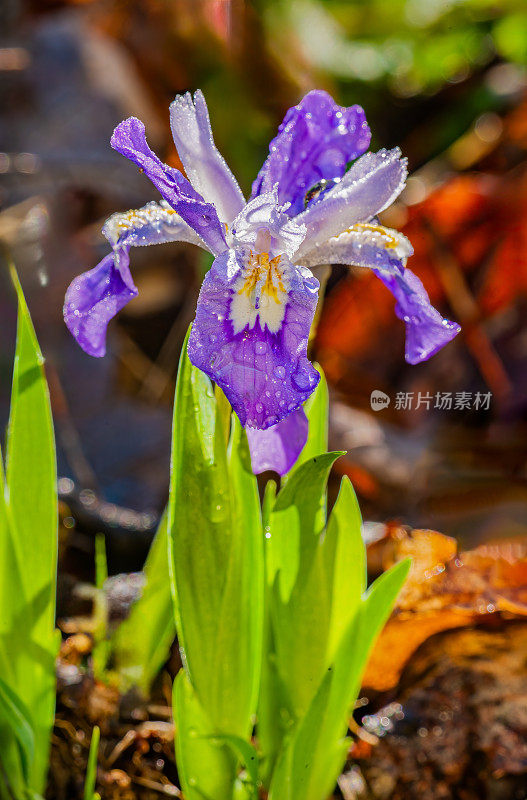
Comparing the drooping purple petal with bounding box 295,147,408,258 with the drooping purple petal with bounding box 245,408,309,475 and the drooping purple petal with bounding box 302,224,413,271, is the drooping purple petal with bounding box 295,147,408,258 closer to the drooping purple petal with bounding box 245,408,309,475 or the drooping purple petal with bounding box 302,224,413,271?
the drooping purple petal with bounding box 302,224,413,271

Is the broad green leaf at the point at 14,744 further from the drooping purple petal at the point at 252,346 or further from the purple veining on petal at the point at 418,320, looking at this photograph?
the purple veining on petal at the point at 418,320

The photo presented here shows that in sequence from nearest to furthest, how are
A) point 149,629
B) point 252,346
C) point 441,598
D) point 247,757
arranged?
point 252,346 → point 247,757 → point 149,629 → point 441,598

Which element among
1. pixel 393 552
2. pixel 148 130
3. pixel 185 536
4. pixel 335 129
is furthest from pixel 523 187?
pixel 185 536

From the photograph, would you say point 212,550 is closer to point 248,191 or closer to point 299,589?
point 299,589

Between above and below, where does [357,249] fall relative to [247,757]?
above

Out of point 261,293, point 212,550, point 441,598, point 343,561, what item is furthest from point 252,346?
point 441,598

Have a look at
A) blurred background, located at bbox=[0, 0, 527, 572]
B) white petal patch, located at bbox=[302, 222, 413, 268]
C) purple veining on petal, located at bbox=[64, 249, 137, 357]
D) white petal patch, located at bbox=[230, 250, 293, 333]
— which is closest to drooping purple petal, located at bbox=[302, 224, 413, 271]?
white petal patch, located at bbox=[302, 222, 413, 268]

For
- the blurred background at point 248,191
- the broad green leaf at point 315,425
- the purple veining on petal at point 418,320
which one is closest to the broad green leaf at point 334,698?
the broad green leaf at point 315,425
